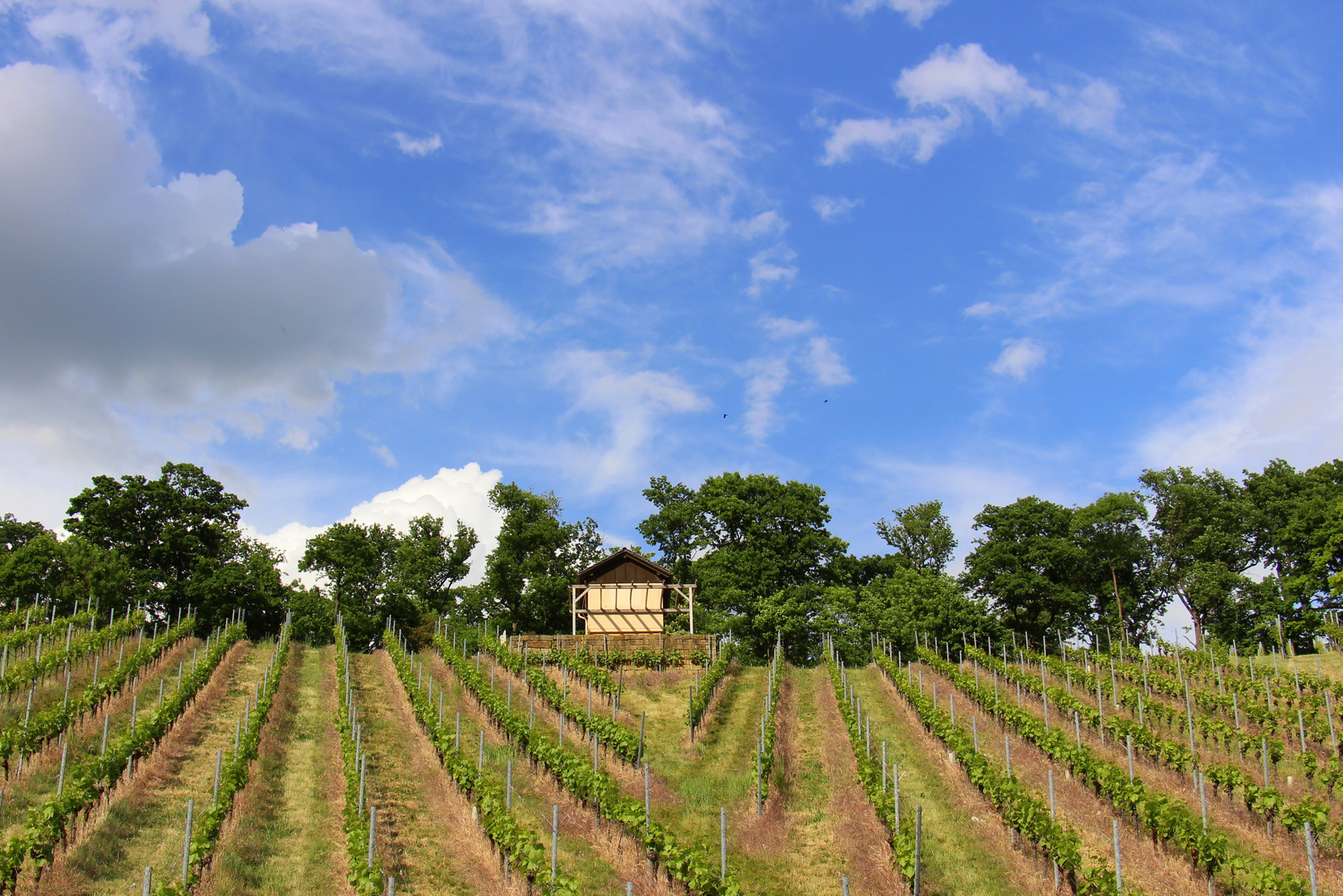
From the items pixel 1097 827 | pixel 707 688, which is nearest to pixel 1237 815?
pixel 1097 827

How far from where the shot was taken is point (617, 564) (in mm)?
43094

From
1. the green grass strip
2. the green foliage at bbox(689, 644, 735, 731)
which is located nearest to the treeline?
the green foliage at bbox(689, 644, 735, 731)

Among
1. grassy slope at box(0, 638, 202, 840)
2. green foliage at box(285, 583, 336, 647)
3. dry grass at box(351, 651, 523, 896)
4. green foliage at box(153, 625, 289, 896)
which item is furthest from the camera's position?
green foliage at box(285, 583, 336, 647)

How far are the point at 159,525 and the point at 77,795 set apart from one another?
126ft

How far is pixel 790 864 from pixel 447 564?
4834 cm

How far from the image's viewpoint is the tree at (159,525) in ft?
153

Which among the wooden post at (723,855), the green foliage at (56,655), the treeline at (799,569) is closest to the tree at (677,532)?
the treeline at (799,569)

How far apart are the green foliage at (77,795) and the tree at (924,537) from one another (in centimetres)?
5099

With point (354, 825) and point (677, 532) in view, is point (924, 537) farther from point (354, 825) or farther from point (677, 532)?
point (354, 825)

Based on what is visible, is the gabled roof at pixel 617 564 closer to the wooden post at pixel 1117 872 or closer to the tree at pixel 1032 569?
the tree at pixel 1032 569

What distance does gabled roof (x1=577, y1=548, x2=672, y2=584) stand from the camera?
141ft

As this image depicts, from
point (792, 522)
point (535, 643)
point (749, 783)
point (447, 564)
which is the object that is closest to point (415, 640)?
point (535, 643)

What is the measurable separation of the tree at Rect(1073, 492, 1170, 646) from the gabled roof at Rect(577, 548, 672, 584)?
2534 cm

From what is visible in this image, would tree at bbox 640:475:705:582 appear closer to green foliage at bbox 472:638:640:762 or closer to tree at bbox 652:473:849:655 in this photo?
tree at bbox 652:473:849:655
